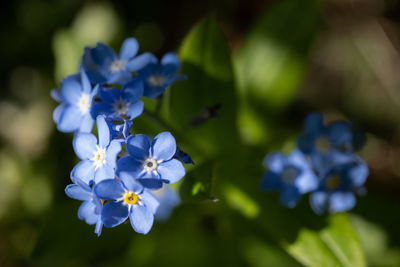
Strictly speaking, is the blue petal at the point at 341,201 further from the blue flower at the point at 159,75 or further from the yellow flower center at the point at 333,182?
the blue flower at the point at 159,75

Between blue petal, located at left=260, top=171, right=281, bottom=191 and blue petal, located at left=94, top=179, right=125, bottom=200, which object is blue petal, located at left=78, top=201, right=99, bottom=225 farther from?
blue petal, located at left=260, top=171, right=281, bottom=191

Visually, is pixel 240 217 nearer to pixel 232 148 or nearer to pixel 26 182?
pixel 232 148

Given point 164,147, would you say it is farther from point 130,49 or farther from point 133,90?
point 130,49

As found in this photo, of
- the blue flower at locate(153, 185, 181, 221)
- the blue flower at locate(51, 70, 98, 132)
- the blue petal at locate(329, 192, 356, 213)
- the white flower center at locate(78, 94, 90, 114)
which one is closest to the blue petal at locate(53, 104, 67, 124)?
the blue flower at locate(51, 70, 98, 132)

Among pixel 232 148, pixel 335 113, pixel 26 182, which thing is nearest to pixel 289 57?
pixel 232 148

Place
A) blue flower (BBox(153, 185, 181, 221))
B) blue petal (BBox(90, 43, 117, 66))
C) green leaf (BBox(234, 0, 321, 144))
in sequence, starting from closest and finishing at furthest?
blue petal (BBox(90, 43, 117, 66))
green leaf (BBox(234, 0, 321, 144))
blue flower (BBox(153, 185, 181, 221))

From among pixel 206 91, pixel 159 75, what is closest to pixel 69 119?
pixel 159 75

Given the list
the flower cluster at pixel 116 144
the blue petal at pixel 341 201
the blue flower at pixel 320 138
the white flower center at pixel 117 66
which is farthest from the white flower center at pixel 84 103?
the blue petal at pixel 341 201
